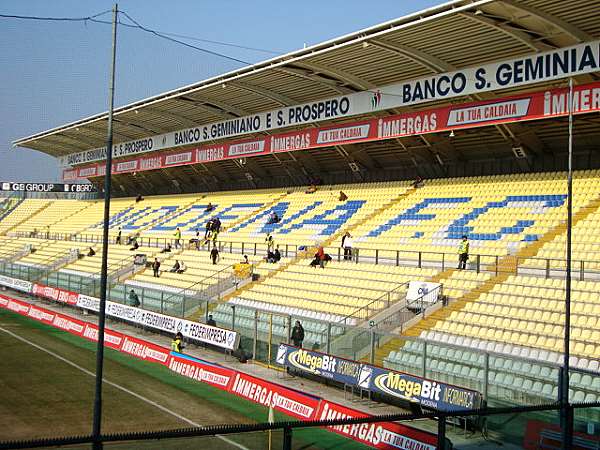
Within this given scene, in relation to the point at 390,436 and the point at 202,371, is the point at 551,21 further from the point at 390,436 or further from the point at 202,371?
the point at 390,436

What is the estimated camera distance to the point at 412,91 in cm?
2858

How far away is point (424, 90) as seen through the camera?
92.0 ft

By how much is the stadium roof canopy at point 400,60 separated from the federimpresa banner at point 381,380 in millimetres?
11145

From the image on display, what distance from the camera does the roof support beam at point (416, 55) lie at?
25.9m

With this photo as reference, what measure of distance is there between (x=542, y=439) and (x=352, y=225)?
2308 cm

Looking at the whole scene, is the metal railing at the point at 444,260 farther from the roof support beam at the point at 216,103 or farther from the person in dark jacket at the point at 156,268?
the roof support beam at the point at 216,103

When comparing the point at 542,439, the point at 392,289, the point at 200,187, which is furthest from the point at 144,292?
the point at 200,187

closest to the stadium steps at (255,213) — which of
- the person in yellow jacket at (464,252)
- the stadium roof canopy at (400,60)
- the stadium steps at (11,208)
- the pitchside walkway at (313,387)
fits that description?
the stadium roof canopy at (400,60)

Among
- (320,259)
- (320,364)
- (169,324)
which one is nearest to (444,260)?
(320,259)

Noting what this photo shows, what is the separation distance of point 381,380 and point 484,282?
22.0 feet

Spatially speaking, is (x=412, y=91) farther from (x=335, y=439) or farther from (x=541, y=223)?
(x=335, y=439)

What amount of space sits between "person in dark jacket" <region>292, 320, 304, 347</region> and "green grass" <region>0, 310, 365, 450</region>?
273 cm

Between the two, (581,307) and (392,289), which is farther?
(392,289)

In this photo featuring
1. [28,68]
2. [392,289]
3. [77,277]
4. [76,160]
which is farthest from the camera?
[76,160]
